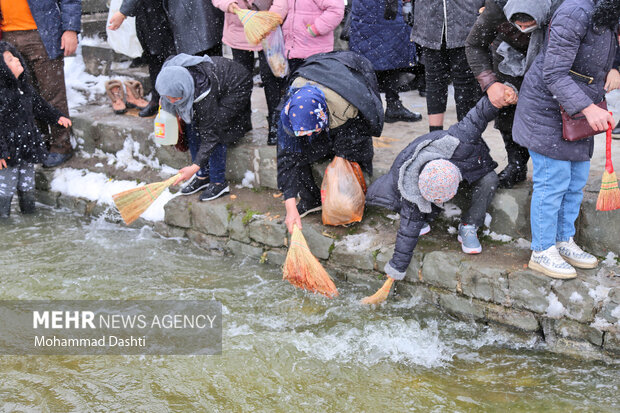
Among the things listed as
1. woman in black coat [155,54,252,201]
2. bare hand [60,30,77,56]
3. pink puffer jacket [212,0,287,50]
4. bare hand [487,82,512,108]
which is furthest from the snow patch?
bare hand [60,30,77,56]

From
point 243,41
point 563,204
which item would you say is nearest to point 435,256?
point 563,204

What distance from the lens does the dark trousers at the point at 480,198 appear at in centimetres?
409

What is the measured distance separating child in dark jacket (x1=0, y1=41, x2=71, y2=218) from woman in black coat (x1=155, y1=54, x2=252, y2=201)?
61.6 inches

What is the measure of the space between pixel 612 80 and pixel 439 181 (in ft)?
3.57

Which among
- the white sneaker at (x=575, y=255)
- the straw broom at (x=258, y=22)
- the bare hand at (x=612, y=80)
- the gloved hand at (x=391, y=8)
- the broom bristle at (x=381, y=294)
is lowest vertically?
the broom bristle at (x=381, y=294)

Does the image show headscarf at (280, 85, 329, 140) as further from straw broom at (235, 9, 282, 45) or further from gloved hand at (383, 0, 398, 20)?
gloved hand at (383, 0, 398, 20)

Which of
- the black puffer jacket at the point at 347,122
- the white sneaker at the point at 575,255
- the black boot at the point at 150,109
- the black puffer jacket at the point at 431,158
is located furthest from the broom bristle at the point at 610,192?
the black boot at the point at 150,109

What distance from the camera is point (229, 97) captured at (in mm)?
5078

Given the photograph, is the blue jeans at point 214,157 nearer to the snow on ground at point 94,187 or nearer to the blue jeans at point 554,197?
the snow on ground at point 94,187

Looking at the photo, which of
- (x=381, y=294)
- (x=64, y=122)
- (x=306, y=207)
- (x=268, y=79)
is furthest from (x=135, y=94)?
(x=381, y=294)

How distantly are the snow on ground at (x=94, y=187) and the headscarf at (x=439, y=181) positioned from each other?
259cm

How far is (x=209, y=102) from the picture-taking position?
489 cm

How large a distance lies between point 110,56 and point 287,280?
13.1 ft

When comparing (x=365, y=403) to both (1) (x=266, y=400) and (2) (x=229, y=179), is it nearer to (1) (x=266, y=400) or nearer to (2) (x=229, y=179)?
(1) (x=266, y=400)
